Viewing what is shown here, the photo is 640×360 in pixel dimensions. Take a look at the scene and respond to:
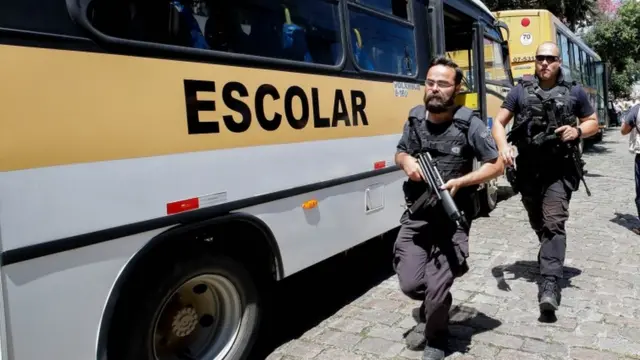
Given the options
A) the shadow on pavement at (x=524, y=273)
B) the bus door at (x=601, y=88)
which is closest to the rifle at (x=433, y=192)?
the shadow on pavement at (x=524, y=273)

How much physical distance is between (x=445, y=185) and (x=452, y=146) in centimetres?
30

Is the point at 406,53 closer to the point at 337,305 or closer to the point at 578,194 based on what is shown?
the point at 337,305

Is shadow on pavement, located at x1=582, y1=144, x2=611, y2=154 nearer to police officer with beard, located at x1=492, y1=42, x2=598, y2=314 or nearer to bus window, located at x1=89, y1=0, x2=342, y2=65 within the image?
police officer with beard, located at x1=492, y1=42, x2=598, y2=314

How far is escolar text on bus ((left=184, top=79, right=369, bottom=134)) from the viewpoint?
2.68 metres

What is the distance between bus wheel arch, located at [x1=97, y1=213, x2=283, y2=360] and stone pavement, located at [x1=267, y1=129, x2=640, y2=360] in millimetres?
681

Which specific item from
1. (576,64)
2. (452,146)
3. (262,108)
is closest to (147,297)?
(262,108)

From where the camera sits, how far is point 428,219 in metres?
3.26

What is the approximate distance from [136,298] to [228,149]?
86cm

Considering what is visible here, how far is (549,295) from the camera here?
3814mm

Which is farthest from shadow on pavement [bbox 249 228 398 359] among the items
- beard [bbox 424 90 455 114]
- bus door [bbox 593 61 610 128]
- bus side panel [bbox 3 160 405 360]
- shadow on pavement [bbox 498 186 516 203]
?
bus door [bbox 593 61 610 128]

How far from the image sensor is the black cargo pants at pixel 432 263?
10.3 ft

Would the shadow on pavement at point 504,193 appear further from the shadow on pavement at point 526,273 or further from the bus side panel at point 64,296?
the bus side panel at point 64,296

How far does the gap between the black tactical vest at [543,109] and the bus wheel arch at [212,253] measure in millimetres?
2163

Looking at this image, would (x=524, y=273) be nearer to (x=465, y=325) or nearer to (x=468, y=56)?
(x=465, y=325)
